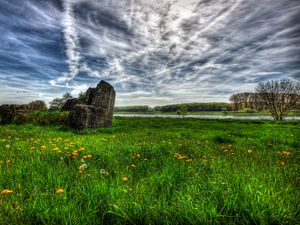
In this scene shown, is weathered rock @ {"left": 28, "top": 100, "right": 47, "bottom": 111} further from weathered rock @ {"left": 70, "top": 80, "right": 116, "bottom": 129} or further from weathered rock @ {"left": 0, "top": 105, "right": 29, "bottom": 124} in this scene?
weathered rock @ {"left": 70, "top": 80, "right": 116, "bottom": 129}

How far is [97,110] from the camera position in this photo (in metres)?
12.1

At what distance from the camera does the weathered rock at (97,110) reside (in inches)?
441

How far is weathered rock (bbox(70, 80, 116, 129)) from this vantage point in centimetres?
1120

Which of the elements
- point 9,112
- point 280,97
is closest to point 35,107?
point 9,112

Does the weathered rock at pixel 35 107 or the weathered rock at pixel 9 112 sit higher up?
the weathered rock at pixel 35 107

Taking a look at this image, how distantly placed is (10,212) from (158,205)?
1.50m

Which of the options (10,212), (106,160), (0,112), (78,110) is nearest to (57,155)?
(106,160)

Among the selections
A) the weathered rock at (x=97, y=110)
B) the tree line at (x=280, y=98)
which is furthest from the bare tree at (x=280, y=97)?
the weathered rock at (x=97, y=110)

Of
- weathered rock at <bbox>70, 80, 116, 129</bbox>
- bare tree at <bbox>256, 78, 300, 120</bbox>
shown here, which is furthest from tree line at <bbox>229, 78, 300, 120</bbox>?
weathered rock at <bbox>70, 80, 116, 129</bbox>

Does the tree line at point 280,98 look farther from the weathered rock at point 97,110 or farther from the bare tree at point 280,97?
the weathered rock at point 97,110

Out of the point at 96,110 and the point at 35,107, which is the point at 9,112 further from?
the point at 96,110

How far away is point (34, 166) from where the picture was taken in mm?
3373

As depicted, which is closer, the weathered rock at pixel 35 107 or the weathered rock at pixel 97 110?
the weathered rock at pixel 97 110

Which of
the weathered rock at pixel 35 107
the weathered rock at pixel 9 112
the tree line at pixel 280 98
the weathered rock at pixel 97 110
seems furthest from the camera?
the tree line at pixel 280 98
